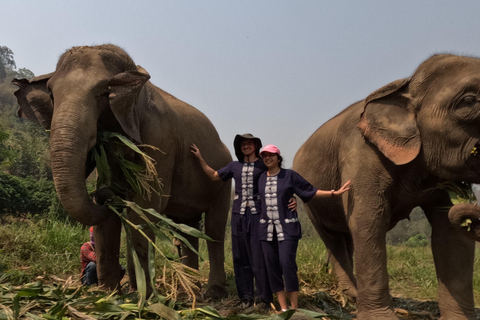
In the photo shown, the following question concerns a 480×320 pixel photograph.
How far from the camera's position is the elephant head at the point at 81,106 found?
337cm

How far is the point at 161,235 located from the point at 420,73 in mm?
2456

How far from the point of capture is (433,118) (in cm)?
388

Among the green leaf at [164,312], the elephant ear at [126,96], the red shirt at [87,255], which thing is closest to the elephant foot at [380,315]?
the green leaf at [164,312]

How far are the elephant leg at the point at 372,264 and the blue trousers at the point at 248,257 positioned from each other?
2.82 feet

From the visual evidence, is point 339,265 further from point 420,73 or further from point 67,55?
point 67,55

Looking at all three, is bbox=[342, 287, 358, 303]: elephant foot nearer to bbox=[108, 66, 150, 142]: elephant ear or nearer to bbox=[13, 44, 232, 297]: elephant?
bbox=[13, 44, 232, 297]: elephant

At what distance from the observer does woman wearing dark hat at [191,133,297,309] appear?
4543 mm

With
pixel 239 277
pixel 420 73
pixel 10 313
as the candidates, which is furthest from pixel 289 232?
pixel 10 313

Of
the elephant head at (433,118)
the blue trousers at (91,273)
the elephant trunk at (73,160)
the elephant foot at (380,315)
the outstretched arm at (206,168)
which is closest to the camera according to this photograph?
the elephant trunk at (73,160)

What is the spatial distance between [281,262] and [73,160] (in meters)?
1.95

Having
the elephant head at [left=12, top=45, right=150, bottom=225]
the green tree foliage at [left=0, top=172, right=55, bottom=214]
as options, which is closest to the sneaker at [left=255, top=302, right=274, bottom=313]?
the elephant head at [left=12, top=45, right=150, bottom=225]

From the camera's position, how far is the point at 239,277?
4797 mm

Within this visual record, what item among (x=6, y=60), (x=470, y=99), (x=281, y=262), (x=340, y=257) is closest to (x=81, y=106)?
(x=281, y=262)

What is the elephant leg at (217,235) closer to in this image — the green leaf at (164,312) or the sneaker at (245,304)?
the sneaker at (245,304)
